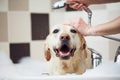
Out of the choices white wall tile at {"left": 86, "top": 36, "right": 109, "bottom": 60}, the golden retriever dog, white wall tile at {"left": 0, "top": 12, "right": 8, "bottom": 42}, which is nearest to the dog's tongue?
the golden retriever dog

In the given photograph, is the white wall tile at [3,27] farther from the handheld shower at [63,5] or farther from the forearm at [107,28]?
the forearm at [107,28]

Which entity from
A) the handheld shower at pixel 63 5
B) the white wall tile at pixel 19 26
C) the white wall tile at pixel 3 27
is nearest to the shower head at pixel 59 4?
the handheld shower at pixel 63 5

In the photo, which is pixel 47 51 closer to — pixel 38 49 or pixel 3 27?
pixel 38 49

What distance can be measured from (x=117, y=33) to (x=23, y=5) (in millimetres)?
474

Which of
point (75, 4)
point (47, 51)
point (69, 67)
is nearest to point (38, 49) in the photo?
point (47, 51)

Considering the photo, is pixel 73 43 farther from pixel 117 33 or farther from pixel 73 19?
pixel 117 33

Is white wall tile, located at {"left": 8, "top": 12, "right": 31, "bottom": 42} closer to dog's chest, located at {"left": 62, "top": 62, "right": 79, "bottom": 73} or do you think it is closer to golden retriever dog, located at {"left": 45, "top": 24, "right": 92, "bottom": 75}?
golden retriever dog, located at {"left": 45, "top": 24, "right": 92, "bottom": 75}

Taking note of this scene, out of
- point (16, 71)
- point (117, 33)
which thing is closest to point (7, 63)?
point (16, 71)

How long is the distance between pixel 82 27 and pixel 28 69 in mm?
328

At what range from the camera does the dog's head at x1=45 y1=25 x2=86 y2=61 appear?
1.04 m

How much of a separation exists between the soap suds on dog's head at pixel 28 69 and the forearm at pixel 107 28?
155mm

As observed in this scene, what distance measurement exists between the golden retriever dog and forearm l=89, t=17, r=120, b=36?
77mm

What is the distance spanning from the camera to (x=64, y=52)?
3.46 ft

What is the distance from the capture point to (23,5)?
108 centimetres
